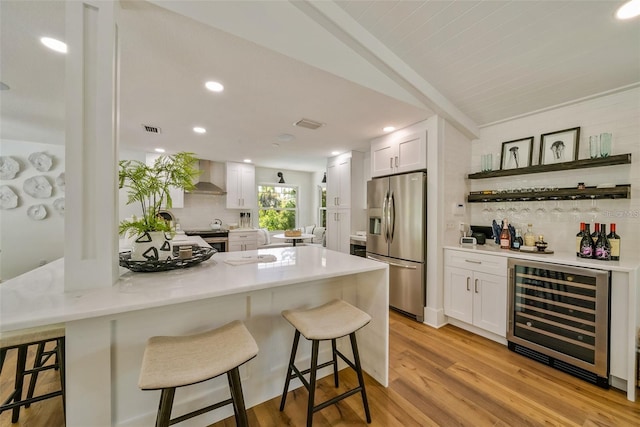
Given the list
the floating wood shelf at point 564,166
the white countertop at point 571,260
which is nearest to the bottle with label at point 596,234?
the white countertop at point 571,260

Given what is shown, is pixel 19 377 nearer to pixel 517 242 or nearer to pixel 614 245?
pixel 517 242

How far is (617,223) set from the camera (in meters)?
2.21

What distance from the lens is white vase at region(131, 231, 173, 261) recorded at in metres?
1.45

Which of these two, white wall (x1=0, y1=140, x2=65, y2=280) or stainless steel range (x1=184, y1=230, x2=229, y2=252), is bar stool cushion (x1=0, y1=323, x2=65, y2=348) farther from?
white wall (x1=0, y1=140, x2=65, y2=280)

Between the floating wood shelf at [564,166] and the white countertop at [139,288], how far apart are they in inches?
83.7

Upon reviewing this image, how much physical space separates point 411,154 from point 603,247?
1.89 meters

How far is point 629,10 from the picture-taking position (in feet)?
4.92

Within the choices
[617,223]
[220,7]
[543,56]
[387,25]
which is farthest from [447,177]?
[220,7]

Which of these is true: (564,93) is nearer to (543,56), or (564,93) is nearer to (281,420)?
(543,56)

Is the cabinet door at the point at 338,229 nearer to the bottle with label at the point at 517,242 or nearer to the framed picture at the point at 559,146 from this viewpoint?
the bottle with label at the point at 517,242

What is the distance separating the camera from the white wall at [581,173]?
2.15m

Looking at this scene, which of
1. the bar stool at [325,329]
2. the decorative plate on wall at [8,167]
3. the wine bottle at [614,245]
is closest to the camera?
the bar stool at [325,329]

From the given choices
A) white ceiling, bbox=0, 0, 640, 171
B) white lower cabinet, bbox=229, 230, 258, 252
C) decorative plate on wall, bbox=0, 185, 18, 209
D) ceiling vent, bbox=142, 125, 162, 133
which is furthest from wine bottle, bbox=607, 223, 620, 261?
decorative plate on wall, bbox=0, 185, 18, 209

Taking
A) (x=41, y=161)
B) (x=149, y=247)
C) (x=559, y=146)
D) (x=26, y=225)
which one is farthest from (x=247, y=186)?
(x=559, y=146)
